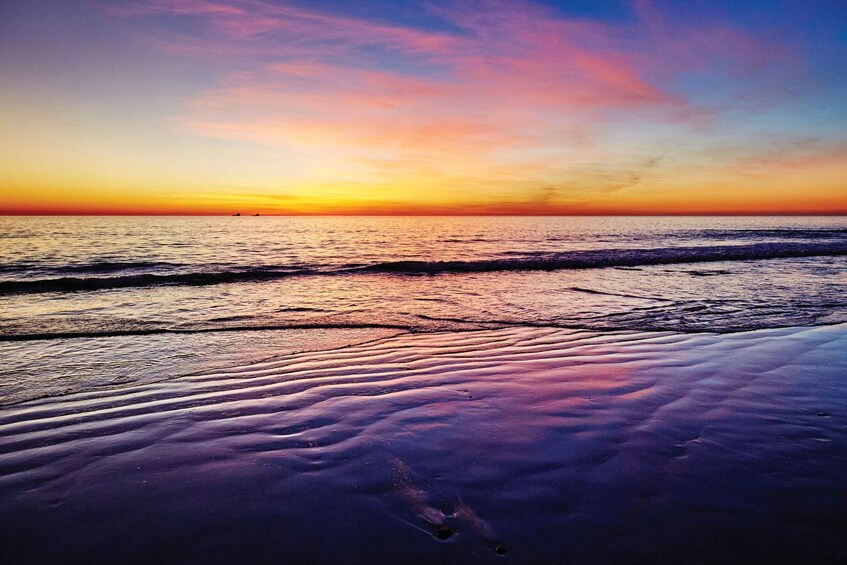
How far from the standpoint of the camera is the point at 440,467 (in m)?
3.38

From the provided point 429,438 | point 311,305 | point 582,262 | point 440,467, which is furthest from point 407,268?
point 440,467

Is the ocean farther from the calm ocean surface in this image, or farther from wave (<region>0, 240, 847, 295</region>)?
wave (<region>0, 240, 847, 295</region>)

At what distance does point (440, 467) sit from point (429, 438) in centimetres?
54

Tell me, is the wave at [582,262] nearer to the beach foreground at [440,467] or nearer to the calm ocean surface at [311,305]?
the calm ocean surface at [311,305]

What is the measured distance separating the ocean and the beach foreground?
19mm

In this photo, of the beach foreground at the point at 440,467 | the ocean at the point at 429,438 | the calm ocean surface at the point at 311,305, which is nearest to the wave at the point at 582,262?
the calm ocean surface at the point at 311,305

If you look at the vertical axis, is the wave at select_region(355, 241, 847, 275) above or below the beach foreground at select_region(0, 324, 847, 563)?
above

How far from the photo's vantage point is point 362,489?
122 inches

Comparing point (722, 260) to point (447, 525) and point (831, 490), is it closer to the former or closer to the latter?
point (831, 490)

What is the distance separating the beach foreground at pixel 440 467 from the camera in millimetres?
2541

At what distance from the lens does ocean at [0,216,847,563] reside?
8.54ft

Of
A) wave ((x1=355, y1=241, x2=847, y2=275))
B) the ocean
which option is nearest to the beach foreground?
the ocean

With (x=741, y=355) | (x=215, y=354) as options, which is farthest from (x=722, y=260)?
(x=215, y=354)

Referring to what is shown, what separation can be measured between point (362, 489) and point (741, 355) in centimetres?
625
